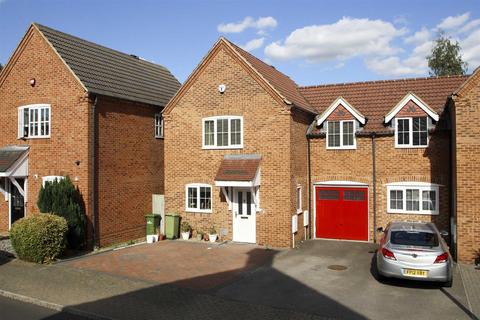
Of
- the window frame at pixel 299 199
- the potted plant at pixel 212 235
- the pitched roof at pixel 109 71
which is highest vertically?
the pitched roof at pixel 109 71

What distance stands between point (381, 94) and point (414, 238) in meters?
9.35

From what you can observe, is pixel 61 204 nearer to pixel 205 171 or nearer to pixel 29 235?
pixel 29 235

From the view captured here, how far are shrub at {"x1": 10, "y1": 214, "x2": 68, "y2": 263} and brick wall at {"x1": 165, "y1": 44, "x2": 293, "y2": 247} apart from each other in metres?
5.48

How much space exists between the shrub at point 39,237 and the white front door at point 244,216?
657 cm

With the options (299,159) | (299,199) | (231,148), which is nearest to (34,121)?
(231,148)

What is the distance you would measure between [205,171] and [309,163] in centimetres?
459

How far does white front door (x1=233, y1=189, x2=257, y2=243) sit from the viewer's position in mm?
17188

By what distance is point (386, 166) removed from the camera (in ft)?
57.5

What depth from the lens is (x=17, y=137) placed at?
18.9 metres

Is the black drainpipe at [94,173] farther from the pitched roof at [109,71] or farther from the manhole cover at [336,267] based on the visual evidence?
the manhole cover at [336,267]

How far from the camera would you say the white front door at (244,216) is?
56.4 ft

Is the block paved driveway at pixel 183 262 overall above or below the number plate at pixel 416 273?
below

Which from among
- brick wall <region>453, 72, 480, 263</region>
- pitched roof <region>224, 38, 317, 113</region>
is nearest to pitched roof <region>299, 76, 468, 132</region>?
pitched roof <region>224, 38, 317, 113</region>

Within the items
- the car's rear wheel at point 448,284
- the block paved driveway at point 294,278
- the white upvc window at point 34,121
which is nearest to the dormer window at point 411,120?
the block paved driveway at point 294,278
